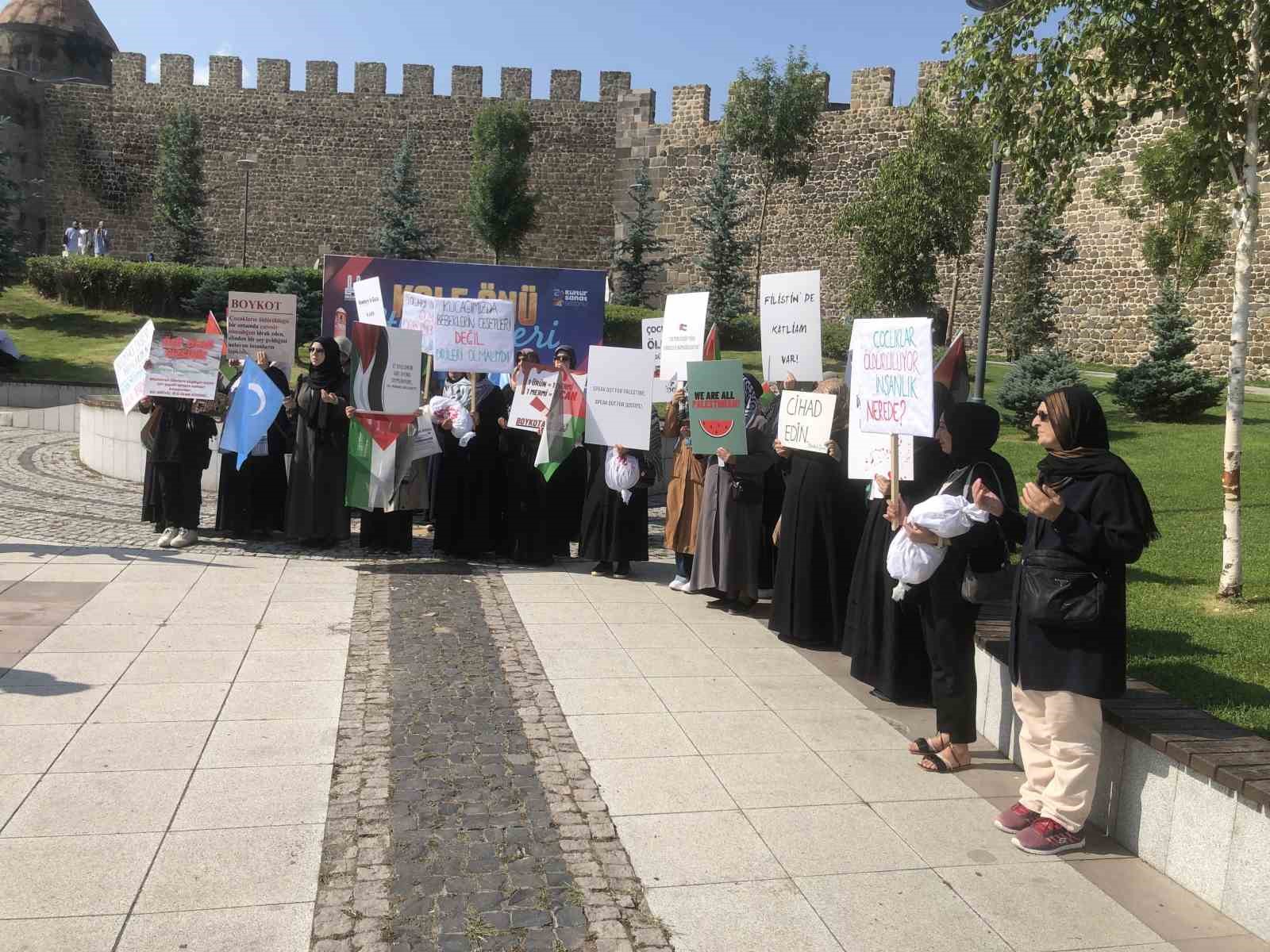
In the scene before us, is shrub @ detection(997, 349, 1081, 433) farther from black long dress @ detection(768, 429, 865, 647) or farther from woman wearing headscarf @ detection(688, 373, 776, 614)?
black long dress @ detection(768, 429, 865, 647)

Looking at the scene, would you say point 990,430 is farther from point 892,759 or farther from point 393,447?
point 393,447

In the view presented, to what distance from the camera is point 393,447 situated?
9367mm

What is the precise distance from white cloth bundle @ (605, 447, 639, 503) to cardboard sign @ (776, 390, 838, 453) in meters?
1.71

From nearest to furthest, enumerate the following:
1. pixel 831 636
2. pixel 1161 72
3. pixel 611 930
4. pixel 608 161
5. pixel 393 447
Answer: pixel 611 930 < pixel 831 636 < pixel 1161 72 < pixel 393 447 < pixel 608 161

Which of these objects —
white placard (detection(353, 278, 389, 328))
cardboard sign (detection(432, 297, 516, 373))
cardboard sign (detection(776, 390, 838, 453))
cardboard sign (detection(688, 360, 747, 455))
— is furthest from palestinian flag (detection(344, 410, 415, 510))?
cardboard sign (detection(776, 390, 838, 453))

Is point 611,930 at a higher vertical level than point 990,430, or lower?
lower

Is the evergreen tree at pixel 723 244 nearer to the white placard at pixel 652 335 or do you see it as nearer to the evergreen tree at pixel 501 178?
the evergreen tree at pixel 501 178

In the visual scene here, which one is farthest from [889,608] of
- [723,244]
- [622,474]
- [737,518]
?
[723,244]

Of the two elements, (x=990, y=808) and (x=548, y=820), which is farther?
(x=990, y=808)

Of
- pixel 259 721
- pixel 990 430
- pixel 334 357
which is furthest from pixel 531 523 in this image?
pixel 990 430

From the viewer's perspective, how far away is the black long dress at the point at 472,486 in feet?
31.3

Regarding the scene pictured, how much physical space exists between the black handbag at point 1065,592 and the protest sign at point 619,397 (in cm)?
477

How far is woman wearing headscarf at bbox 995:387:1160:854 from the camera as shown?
13.8ft

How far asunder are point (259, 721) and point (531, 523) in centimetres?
419
